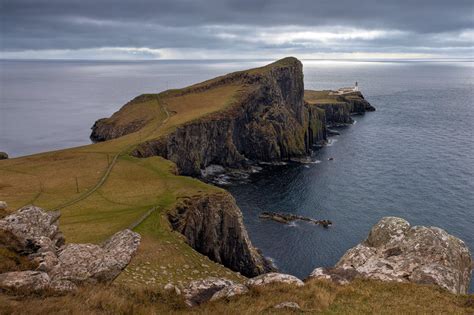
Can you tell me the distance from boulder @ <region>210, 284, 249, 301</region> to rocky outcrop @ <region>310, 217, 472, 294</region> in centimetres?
683

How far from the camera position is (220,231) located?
6216cm

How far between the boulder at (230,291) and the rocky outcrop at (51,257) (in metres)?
5.87

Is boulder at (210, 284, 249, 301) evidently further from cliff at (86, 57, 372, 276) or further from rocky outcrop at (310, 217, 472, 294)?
cliff at (86, 57, 372, 276)

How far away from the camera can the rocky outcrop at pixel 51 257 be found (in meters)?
18.7

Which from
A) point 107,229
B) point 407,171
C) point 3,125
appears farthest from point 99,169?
point 3,125

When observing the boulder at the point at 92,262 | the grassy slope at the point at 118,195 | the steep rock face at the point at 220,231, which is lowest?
the steep rock face at the point at 220,231

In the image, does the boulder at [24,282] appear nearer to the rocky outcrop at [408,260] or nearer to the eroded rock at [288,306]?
the eroded rock at [288,306]

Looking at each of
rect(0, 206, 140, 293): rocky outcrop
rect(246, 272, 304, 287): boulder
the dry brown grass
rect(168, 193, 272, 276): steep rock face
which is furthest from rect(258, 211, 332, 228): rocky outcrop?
rect(0, 206, 140, 293): rocky outcrop

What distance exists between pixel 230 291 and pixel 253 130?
12093cm

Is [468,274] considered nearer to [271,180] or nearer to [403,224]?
[403,224]

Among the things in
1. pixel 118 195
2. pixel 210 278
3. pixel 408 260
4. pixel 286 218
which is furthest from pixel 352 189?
pixel 210 278

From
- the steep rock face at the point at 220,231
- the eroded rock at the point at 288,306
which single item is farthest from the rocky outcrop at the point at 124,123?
the eroded rock at the point at 288,306

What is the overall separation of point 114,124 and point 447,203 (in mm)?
122718

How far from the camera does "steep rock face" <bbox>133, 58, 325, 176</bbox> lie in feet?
383
